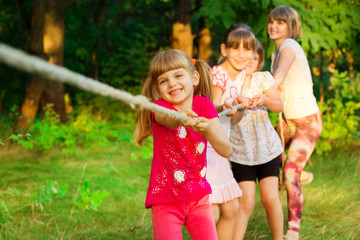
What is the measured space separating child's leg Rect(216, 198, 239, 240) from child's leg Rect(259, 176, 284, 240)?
1.27 ft

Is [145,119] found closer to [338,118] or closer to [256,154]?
[256,154]

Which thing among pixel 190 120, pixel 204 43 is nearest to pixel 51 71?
pixel 190 120

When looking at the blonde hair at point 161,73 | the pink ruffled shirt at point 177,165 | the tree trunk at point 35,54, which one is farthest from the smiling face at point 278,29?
the tree trunk at point 35,54

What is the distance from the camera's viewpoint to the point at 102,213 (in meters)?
4.45

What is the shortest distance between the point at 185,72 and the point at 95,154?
5.70 metres

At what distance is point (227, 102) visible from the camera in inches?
111

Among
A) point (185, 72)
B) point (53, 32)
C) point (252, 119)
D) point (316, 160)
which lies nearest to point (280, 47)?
point (252, 119)

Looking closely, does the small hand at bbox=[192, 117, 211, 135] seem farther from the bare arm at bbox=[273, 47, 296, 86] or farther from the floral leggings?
the floral leggings

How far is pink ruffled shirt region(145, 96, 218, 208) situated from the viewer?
2.29m

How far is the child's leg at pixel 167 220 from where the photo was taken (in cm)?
225

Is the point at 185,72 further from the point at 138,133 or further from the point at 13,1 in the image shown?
the point at 13,1

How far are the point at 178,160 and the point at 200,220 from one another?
1.06ft

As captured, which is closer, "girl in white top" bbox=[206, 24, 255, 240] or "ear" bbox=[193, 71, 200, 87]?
"ear" bbox=[193, 71, 200, 87]

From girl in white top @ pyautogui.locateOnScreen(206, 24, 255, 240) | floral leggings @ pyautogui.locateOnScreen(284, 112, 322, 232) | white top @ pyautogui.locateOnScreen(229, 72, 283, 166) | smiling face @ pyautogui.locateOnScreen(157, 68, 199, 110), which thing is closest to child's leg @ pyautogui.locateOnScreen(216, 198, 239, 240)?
girl in white top @ pyautogui.locateOnScreen(206, 24, 255, 240)
